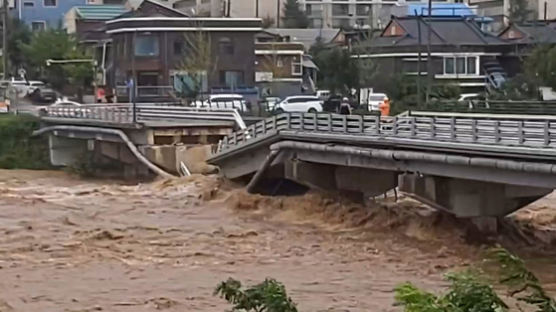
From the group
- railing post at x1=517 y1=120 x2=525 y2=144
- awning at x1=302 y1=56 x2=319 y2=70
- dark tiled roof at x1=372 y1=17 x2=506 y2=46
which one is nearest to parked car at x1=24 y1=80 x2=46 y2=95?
awning at x1=302 y1=56 x2=319 y2=70

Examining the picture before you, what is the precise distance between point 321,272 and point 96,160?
28090mm

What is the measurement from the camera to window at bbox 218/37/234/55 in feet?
245

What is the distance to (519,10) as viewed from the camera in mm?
97062

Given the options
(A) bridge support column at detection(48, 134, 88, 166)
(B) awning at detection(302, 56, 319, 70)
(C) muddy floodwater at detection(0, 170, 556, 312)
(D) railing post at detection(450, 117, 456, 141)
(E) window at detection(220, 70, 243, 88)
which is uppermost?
(D) railing post at detection(450, 117, 456, 141)

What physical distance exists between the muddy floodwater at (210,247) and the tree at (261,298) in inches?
521

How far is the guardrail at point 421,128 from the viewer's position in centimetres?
2552

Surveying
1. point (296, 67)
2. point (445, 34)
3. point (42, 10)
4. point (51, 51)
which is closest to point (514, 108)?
point (445, 34)

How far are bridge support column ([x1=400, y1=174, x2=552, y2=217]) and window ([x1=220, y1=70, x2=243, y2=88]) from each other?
45.1 metres

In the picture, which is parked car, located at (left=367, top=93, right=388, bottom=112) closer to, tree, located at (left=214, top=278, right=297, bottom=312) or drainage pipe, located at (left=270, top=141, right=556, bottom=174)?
drainage pipe, located at (left=270, top=141, right=556, bottom=174)

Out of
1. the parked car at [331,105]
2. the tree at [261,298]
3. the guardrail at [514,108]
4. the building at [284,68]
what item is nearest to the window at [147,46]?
the building at [284,68]

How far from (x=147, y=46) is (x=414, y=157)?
4670cm

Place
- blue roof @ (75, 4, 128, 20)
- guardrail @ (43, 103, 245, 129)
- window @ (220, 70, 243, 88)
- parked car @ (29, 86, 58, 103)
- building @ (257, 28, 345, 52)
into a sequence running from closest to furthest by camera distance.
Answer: guardrail @ (43, 103, 245, 129), window @ (220, 70, 243, 88), parked car @ (29, 86, 58, 103), building @ (257, 28, 345, 52), blue roof @ (75, 4, 128, 20)

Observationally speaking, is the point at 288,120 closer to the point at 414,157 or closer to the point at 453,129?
the point at 414,157

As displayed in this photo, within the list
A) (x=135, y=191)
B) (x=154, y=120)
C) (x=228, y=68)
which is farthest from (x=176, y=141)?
(x=228, y=68)
